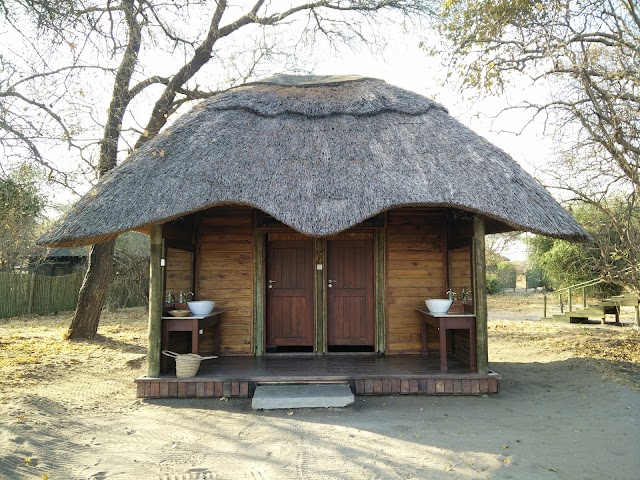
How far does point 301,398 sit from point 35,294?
12.0 m

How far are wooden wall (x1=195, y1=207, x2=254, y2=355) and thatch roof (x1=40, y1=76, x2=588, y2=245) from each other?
1338 mm

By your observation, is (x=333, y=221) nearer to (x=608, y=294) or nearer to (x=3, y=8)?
(x=3, y=8)

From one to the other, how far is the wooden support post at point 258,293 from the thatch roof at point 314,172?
1.58 meters

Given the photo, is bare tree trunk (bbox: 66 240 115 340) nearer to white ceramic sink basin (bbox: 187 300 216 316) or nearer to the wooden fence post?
white ceramic sink basin (bbox: 187 300 216 316)

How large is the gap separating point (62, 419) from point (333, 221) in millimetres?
3262

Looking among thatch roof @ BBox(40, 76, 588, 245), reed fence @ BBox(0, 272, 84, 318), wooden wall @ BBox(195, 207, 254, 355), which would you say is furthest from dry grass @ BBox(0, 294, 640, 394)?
thatch roof @ BBox(40, 76, 588, 245)

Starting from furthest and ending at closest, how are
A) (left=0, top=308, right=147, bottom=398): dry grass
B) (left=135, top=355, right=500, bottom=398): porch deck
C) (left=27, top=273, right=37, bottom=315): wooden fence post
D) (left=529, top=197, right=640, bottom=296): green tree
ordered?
1. (left=27, top=273, right=37, bottom=315): wooden fence post
2. (left=529, top=197, right=640, bottom=296): green tree
3. (left=0, top=308, right=147, bottom=398): dry grass
4. (left=135, top=355, right=500, bottom=398): porch deck

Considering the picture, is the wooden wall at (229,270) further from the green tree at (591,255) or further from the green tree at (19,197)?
the green tree at (591,255)

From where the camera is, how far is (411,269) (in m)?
7.13

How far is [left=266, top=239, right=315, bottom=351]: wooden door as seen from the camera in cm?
702

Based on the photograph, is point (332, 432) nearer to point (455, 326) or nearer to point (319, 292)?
point (455, 326)

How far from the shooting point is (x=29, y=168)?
269 inches

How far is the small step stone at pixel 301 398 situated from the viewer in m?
4.95

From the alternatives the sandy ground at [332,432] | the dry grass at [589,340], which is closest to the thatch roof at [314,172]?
the sandy ground at [332,432]
